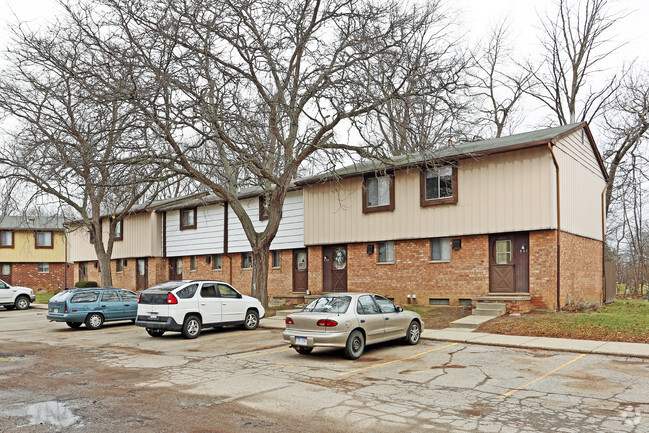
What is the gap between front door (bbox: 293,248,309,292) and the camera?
2681 cm

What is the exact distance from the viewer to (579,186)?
21.5 meters

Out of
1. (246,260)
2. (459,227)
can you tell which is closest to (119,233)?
(246,260)

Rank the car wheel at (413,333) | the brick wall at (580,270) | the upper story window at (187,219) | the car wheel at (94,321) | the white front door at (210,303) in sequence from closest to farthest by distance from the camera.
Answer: the car wheel at (413,333)
the white front door at (210,303)
the car wheel at (94,321)
the brick wall at (580,270)
the upper story window at (187,219)

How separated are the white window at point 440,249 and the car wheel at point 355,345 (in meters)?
10.1

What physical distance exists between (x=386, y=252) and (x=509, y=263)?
5400 millimetres

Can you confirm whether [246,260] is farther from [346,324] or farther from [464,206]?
[346,324]

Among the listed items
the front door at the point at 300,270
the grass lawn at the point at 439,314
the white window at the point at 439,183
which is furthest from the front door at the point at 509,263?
the front door at the point at 300,270

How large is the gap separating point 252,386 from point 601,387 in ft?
18.6

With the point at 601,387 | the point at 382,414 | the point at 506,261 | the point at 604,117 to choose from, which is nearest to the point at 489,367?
the point at 601,387

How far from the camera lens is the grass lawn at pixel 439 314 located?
57.0 feet

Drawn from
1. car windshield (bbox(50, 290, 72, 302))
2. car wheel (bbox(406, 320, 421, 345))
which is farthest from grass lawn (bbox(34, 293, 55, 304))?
car wheel (bbox(406, 320, 421, 345))

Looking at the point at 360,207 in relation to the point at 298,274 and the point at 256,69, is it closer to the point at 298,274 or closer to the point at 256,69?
the point at 298,274

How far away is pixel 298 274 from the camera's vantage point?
89.2 feet

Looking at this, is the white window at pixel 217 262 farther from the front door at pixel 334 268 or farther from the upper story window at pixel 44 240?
the upper story window at pixel 44 240
